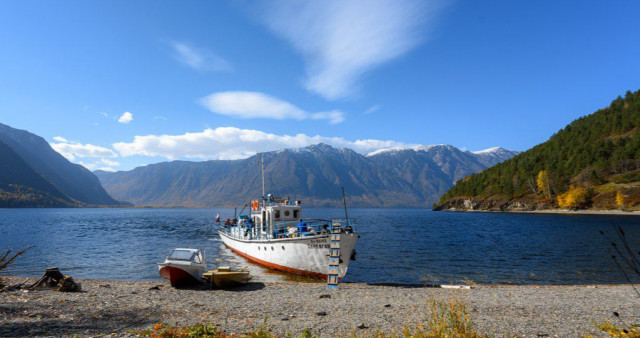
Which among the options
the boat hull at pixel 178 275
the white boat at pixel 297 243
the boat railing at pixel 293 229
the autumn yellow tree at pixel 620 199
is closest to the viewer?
the boat hull at pixel 178 275

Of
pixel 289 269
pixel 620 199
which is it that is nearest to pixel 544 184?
pixel 620 199

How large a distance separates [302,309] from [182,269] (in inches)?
426

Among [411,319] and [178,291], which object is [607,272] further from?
[178,291]

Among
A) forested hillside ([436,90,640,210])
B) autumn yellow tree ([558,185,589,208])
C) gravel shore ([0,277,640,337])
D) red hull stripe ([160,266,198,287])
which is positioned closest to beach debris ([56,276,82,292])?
→ gravel shore ([0,277,640,337])

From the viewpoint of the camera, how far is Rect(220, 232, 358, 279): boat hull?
2527 cm

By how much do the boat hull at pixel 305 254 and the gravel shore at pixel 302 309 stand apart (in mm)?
3725

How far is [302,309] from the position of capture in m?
16.5

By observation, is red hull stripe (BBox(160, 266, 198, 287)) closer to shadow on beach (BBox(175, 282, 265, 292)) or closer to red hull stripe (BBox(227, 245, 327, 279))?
shadow on beach (BBox(175, 282, 265, 292))

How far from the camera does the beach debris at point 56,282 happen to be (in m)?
20.0

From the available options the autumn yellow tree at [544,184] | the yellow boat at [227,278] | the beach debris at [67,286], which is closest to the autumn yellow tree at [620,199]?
the autumn yellow tree at [544,184]

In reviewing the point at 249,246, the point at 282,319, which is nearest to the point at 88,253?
the point at 249,246

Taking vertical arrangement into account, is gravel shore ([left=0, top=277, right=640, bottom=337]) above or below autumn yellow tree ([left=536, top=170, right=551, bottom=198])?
below

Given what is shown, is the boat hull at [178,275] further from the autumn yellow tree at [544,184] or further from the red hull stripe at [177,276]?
the autumn yellow tree at [544,184]

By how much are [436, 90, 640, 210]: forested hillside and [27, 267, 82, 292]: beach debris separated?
525ft
